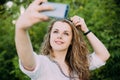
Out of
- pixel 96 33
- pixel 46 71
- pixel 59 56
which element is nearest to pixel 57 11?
pixel 46 71

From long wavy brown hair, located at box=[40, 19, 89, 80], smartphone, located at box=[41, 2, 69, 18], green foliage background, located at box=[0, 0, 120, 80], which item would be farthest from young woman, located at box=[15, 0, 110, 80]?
green foliage background, located at box=[0, 0, 120, 80]

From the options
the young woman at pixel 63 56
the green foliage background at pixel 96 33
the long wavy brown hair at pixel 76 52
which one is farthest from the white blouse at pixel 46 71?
the green foliage background at pixel 96 33

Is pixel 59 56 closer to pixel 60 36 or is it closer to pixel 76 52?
pixel 60 36

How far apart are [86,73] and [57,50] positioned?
19.5 inches

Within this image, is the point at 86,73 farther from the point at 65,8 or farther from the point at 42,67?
the point at 65,8

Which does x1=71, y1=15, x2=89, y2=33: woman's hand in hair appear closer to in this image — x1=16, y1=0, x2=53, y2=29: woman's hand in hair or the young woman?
the young woman

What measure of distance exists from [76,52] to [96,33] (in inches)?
82.1

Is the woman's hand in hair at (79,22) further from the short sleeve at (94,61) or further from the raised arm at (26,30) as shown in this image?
the raised arm at (26,30)

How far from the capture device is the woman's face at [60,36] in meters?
4.46

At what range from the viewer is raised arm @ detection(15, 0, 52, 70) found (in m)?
3.03

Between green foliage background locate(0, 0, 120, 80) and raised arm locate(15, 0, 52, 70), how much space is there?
290 centimetres

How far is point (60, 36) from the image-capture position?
4457 mm

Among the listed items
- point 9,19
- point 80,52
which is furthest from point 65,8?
point 9,19

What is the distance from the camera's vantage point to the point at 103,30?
693 cm
